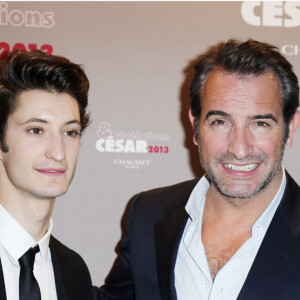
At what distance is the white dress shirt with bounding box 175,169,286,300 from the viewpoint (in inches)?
76.9

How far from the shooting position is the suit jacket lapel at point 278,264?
6.02ft

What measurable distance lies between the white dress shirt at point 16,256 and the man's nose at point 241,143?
0.83m

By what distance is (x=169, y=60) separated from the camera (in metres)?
2.93

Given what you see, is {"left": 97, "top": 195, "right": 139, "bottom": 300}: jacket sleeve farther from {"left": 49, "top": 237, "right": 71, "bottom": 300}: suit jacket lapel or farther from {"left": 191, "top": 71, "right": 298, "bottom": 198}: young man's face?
{"left": 191, "top": 71, "right": 298, "bottom": 198}: young man's face

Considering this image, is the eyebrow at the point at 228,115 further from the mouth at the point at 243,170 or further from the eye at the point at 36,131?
the eye at the point at 36,131

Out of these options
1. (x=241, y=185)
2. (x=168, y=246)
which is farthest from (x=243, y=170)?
(x=168, y=246)

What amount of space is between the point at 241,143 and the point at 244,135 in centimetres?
4

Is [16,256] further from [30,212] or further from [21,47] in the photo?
[21,47]

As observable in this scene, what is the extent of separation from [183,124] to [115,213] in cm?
64

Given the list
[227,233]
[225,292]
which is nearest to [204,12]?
[227,233]

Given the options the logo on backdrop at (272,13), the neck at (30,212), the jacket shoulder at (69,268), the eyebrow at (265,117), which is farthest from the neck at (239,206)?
the logo on backdrop at (272,13)

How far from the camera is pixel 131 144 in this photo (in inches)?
115

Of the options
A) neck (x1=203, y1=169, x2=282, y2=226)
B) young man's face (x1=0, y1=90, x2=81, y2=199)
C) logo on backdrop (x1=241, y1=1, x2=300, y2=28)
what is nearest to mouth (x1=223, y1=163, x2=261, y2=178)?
→ neck (x1=203, y1=169, x2=282, y2=226)

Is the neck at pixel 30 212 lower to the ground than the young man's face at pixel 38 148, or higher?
lower
